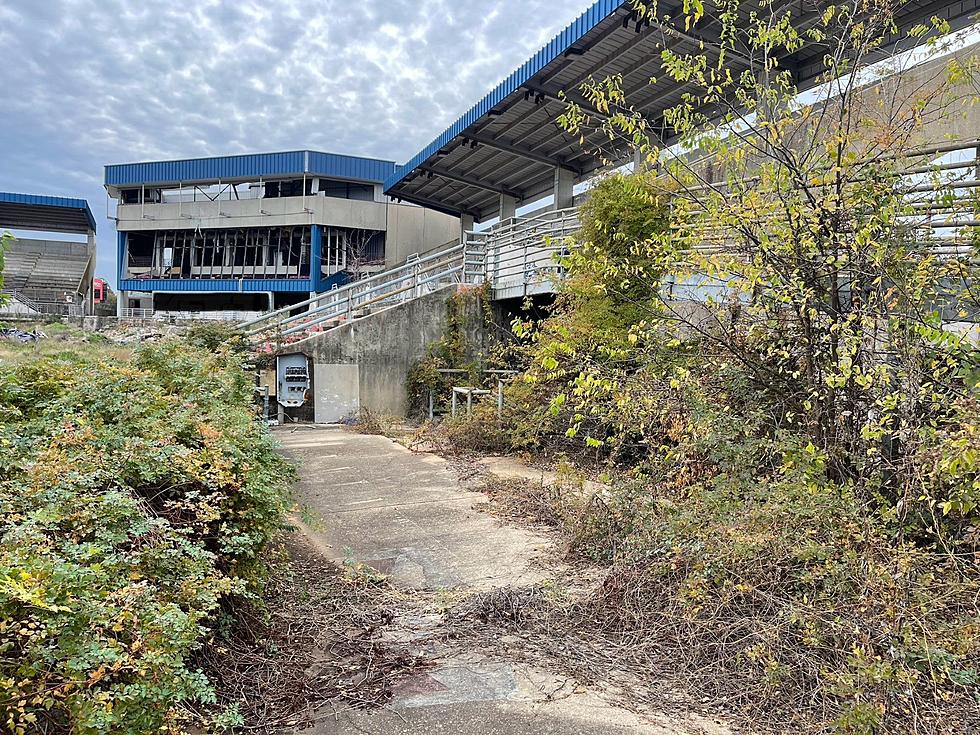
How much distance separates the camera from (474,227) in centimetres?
3691

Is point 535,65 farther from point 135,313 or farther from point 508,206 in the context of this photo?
point 135,313

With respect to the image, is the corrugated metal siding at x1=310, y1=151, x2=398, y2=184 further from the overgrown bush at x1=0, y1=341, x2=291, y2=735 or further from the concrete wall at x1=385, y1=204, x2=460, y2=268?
the overgrown bush at x1=0, y1=341, x2=291, y2=735

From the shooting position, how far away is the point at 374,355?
15336mm

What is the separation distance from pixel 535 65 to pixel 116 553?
59.8ft

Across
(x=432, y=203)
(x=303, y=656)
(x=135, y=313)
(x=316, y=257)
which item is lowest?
(x=303, y=656)

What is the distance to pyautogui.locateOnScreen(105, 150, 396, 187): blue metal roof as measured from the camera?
4156cm

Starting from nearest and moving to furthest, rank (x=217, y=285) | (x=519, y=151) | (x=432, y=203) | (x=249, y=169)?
(x=519, y=151) < (x=432, y=203) < (x=249, y=169) < (x=217, y=285)

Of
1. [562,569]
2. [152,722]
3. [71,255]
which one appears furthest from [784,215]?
[71,255]

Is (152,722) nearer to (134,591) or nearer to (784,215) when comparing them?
(134,591)

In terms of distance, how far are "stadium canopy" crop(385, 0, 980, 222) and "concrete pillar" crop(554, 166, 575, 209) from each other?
0.04 meters

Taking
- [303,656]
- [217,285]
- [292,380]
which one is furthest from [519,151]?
[217,285]

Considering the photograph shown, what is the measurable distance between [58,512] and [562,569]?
12.2 feet

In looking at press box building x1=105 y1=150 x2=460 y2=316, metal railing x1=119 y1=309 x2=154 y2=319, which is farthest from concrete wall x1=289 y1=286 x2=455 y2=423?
metal railing x1=119 y1=309 x2=154 y2=319

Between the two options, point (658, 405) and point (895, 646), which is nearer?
point (895, 646)
